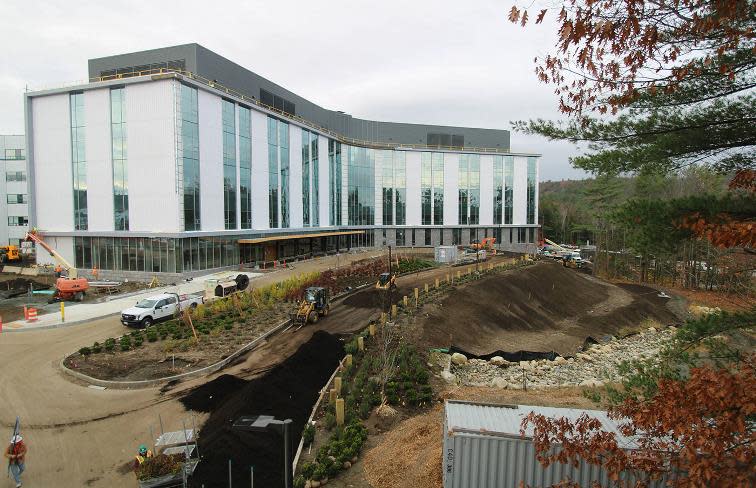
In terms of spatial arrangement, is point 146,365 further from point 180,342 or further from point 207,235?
point 207,235

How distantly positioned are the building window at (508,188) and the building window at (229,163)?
49.4 meters

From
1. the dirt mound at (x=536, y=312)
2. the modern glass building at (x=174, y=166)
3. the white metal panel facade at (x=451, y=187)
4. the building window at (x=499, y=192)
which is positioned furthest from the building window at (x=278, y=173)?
the building window at (x=499, y=192)

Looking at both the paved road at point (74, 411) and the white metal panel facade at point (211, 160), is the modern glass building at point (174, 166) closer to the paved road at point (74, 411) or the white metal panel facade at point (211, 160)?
the white metal panel facade at point (211, 160)

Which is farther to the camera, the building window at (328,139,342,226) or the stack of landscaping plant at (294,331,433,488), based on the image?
the building window at (328,139,342,226)

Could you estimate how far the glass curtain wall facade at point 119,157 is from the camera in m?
41.6

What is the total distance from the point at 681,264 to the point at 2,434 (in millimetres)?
64215

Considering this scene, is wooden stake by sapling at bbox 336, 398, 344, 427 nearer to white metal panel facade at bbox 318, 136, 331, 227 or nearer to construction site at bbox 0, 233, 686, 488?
construction site at bbox 0, 233, 686, 488

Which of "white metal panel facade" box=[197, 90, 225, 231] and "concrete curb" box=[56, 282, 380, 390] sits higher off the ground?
"white metal panel facade" box=[197, 90, 225, 231]

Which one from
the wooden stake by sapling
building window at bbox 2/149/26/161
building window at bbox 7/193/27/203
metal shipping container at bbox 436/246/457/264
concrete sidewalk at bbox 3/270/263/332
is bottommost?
the wooden stake by sapling

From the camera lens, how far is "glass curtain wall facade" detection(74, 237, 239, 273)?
40.2 meters

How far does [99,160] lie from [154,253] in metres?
11.3

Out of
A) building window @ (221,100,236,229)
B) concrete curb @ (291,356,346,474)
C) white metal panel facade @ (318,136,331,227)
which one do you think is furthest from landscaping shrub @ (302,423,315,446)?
white metal panel facade @ (318,136,331,227)

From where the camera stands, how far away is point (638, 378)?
9406 mm

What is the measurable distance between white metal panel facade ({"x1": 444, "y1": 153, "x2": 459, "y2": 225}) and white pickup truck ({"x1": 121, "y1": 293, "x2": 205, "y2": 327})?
5214cm
